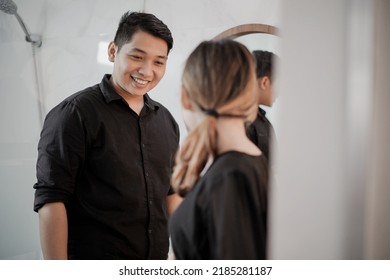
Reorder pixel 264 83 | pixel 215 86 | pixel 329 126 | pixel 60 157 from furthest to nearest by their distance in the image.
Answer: pixel 60 157 → pixel 264 83 → pixel 215 86 → pixel 329 126

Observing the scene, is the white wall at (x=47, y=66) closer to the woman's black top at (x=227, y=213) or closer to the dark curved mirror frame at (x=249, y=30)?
the dark curved mirror frame at (x=249, y=30)

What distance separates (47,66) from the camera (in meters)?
0.90

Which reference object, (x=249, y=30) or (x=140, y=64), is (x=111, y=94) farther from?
(x=249, y=30)

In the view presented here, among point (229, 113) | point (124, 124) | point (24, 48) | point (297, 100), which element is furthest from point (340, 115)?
point (24, 48)

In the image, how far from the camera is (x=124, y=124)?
846 mm

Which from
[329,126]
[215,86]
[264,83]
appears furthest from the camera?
[264,83]

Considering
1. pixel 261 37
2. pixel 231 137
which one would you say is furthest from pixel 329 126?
pixel 261 37

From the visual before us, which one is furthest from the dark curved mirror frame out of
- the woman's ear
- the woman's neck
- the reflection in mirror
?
the woman's neck

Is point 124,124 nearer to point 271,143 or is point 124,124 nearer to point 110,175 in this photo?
point 110,175

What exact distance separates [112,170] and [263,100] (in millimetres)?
365

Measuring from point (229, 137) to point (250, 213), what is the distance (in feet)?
0.43

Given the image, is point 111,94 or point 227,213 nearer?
point 227,213
